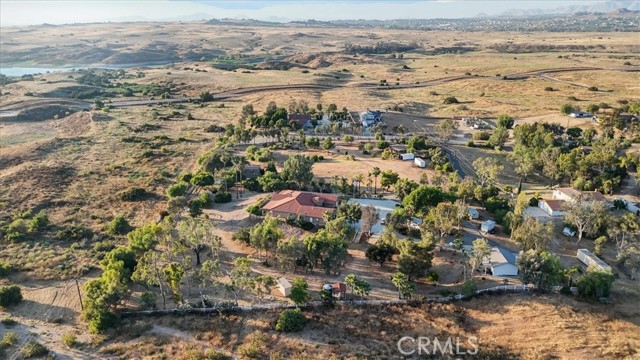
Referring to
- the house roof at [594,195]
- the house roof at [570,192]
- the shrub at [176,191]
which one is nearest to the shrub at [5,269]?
the shrub at [176,191]

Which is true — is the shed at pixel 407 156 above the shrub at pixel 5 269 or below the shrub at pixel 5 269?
above

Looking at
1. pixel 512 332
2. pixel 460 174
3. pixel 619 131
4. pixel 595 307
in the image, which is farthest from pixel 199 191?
pixel 619 131

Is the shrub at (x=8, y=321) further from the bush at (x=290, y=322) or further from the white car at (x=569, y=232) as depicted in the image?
the white car at (x=569, y=232)

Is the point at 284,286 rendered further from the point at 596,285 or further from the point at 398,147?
the point at 398,147

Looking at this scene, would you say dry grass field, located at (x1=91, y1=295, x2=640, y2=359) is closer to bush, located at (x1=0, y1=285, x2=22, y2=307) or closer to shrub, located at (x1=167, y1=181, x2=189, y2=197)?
bush, located at (x1=0, y1=285, x2=22, y2=307)

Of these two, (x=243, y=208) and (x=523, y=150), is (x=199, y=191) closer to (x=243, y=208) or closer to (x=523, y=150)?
(x=243, y=208)

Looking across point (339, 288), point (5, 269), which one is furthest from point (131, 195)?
point (339, 288)

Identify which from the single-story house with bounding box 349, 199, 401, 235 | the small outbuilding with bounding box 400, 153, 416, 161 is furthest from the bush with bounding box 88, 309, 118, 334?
the small outbuilding with bounding box 400, 153, 416, 161
